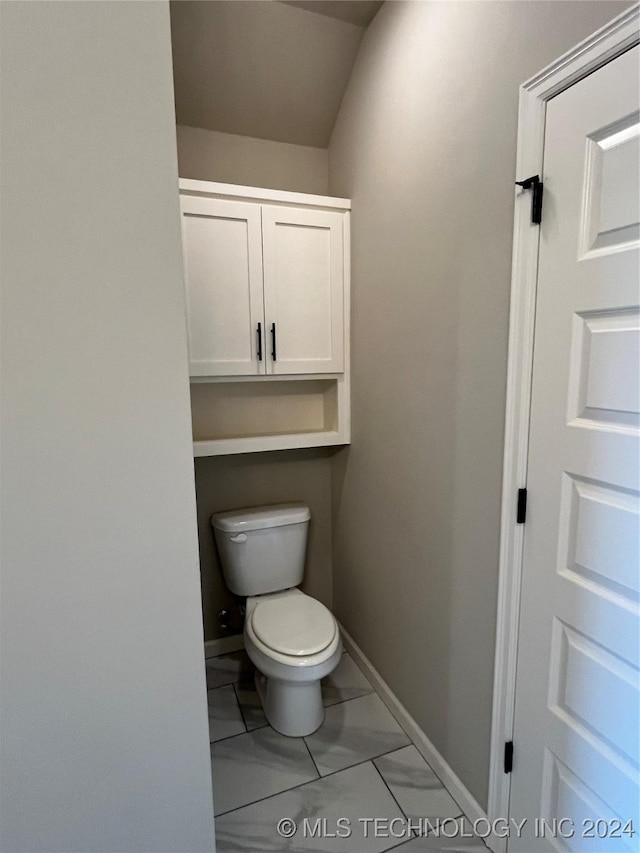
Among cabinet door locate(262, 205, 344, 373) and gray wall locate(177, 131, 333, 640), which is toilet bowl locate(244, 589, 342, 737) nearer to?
gray wall locate(177, 131, 333, 640)

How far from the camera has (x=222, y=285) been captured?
6.02 ft

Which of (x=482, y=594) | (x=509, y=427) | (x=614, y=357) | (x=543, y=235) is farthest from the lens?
(x=482, y=594)

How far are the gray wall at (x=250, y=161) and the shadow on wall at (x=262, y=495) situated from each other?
4.11 feet

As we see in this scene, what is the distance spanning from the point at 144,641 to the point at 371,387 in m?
1.22

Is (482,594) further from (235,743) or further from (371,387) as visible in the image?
(235,743)

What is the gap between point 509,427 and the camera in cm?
119

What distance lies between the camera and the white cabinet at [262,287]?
180 cm

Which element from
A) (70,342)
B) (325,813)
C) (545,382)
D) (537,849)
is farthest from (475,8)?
(325,813)

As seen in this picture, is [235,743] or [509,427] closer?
[509,427]

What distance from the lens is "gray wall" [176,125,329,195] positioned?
1955 mm

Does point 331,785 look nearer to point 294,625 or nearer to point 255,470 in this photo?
point 294,625

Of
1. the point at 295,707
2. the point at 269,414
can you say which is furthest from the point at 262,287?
the point at 295,707

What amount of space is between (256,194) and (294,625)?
1722mm

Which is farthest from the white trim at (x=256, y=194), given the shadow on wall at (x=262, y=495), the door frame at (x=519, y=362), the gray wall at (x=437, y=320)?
the shadow on wall at (x=262, y=495)
